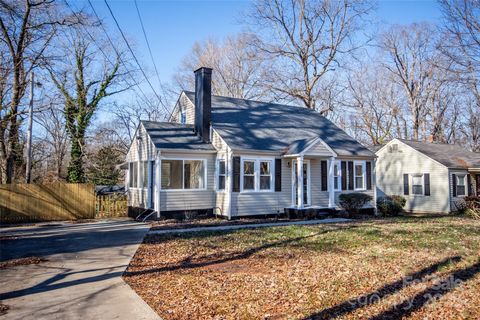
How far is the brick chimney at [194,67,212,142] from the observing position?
52.6 feet

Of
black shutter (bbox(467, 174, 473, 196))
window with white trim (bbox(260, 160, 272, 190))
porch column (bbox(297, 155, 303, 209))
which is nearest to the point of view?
porch column (bbox(297, 155, 303, 209))

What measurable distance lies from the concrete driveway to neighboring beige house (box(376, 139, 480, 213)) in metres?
18.7

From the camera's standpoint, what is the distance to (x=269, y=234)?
35.9 feet

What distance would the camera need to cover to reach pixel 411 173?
23.3m

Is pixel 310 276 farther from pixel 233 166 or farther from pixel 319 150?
pixel 319 150

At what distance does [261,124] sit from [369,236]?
9.13 m

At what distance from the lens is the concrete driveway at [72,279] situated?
481cm

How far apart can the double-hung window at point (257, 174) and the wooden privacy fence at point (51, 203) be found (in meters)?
6.88

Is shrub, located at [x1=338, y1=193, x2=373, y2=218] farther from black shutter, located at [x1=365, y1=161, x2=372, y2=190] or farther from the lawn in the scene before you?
the lawn

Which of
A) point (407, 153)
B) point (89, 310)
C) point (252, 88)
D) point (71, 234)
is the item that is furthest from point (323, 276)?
point (252, 88)

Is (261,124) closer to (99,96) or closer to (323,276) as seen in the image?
(323,276)

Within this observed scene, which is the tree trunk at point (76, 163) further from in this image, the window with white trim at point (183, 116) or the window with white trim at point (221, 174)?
the window with white trim at point (221, 174)

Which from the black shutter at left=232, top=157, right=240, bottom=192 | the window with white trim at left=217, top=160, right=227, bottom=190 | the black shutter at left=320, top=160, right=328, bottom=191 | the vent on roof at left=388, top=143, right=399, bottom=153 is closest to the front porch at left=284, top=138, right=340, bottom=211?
the black shutter at left=320, top=160, right=328, bottom=191

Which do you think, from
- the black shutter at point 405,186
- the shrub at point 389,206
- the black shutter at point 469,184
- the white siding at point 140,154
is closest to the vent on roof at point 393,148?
the black shutter at point 405,186
